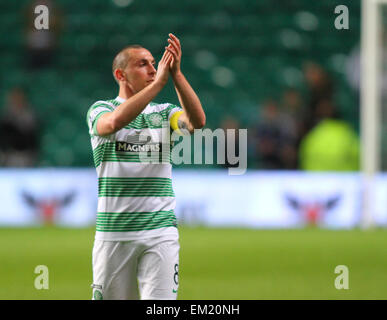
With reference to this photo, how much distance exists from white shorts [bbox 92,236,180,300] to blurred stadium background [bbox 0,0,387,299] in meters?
2.26

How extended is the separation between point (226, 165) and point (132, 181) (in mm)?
9464

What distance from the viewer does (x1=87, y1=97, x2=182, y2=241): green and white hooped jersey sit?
425 centimetres

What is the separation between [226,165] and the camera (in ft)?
44.9

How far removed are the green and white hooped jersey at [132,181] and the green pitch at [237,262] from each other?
2326 mm

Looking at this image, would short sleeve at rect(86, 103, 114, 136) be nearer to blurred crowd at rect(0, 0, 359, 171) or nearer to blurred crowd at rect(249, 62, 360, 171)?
blurred crowd at rect(0, 0, 359, 171)

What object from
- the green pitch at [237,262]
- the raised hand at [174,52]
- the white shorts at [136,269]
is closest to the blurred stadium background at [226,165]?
the green pitch at [237,262]

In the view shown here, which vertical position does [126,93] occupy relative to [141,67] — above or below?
below

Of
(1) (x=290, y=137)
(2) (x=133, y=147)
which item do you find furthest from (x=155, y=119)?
(1) (x=290, y=137)

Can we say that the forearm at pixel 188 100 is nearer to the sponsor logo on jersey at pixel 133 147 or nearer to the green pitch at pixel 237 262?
the sponsor logo on jersey at pixel 133 147

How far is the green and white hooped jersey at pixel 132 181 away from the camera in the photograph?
13.9ft

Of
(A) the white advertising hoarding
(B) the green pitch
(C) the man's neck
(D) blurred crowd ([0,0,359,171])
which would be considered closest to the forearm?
(C) the man's neck

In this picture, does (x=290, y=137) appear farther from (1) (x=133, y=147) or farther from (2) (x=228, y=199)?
(1) (x=133, y=147)
